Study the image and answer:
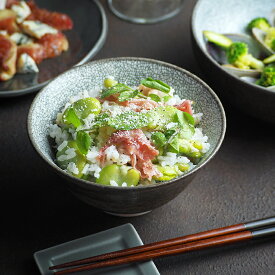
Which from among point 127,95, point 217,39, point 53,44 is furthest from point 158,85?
point 53,44

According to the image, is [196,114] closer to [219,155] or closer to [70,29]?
[219,155]

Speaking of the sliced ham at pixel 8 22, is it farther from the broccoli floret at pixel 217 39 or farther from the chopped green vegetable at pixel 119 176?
the chopped green vegetable at pixel 119 176

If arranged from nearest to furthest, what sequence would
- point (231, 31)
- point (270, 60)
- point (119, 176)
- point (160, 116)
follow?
1. point (119, 176)
2. point (160, 116)
3. point (270, 60)
4. point (231, 31)

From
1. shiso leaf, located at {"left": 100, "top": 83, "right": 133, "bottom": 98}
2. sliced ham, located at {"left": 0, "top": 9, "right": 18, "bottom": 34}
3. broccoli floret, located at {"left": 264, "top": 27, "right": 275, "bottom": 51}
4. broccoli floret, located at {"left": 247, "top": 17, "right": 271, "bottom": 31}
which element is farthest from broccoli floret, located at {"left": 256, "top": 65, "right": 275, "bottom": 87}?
sliced ham, located at {"left": 0, "top": 9, "right": 18, "bottom": 34}

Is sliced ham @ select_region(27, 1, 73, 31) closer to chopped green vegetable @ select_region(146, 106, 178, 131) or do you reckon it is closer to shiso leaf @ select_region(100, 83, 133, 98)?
shiso leaf @ select_region(100, 83, 133, 98)

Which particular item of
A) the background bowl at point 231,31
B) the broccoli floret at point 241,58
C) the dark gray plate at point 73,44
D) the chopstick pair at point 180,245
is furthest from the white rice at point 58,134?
the broccoli floret at point 241,58

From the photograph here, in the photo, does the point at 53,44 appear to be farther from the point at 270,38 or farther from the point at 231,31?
the point at 270,38

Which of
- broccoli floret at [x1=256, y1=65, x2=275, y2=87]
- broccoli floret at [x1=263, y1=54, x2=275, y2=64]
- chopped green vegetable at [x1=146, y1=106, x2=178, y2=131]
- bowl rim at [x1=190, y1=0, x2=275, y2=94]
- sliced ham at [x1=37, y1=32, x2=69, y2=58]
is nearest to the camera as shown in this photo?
chopped green vegetable at [x1=146, y1=106, x2=178, y2=131]
